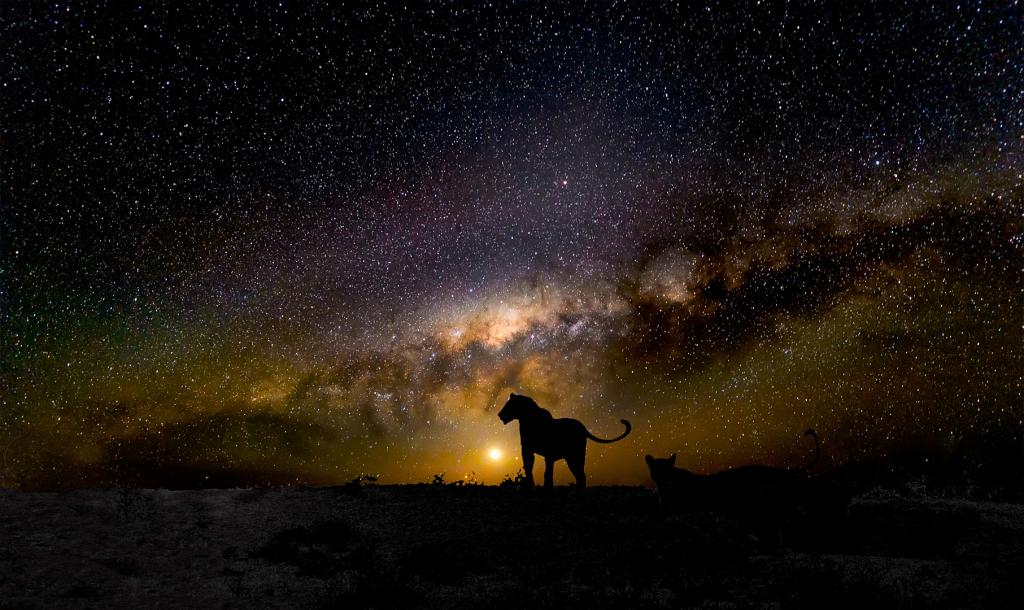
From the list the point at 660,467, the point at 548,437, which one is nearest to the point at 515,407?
the point at 548,437

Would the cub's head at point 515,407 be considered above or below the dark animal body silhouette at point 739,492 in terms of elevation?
above

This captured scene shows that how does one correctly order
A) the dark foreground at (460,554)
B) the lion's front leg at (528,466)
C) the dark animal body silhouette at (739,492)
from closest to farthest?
the dark foreground at (460,554) → the dark animal body silhouette at (739,492) → the lion's front leg at (528,466)

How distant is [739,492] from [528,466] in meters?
4.92

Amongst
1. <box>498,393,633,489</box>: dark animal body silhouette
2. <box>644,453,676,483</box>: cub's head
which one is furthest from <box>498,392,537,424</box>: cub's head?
<box>644,453,676,483</box>: cub's head

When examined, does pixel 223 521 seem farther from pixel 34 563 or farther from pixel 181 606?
pixel 181 606

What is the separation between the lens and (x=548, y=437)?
1449 centimetres

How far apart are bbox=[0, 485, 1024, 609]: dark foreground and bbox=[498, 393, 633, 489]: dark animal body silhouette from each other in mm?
1167

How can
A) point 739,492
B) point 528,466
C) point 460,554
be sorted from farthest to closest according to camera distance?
point 528,466 < point 739,492 < point 460,554

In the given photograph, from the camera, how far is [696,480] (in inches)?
452

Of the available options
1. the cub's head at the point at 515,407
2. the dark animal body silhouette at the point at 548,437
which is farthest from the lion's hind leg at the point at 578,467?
the cub's head at the point at 515,407

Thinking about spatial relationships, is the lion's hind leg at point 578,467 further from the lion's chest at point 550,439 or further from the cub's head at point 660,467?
the cub's head at point 660,467

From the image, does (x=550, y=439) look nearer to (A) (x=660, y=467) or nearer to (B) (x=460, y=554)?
(A) (x=660, y=467)

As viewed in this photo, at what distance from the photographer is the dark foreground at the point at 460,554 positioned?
721cm

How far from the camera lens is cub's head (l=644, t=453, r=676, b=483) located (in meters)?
11.6
